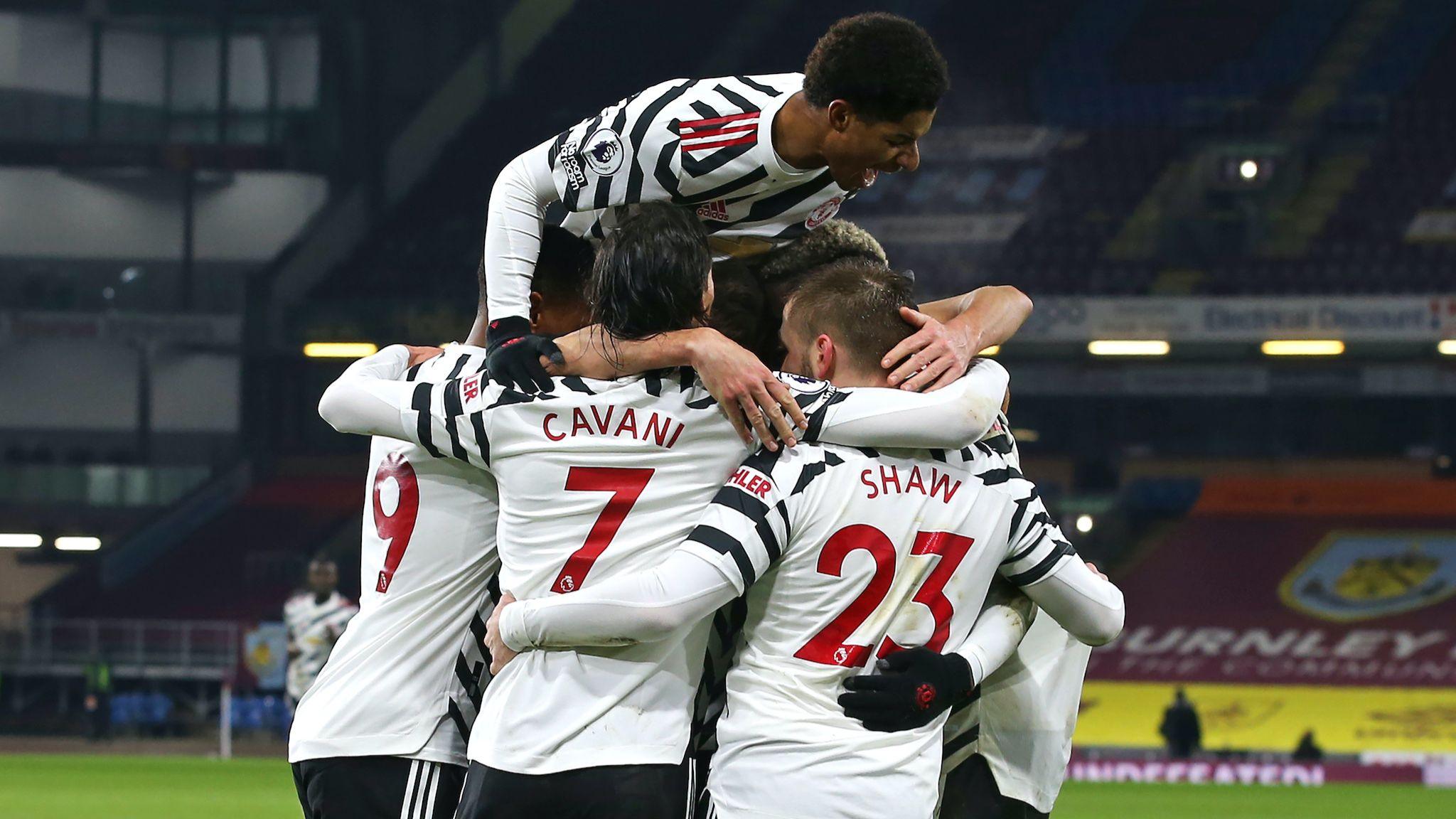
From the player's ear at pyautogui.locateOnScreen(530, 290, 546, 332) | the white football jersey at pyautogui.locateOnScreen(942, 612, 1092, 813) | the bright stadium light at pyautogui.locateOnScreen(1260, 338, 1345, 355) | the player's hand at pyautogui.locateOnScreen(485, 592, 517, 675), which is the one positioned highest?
the bright stadium light at pyautogui.locateOnScreen(1260, 338, 1345, 355)

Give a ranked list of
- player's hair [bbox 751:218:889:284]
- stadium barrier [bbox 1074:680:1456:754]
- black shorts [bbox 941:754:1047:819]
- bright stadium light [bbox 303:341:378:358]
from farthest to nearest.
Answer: bright stadium light [bbox 303:341:378:358] → stadium barrier [bbox 1074:680:1456:754] → player's hair [bbox 751:218:889:284] → black shorts [bbox 941:754:1047:819]

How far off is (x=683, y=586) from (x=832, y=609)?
0.24 metres

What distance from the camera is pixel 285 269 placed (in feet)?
65.8

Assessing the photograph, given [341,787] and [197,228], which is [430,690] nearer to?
[341,787]

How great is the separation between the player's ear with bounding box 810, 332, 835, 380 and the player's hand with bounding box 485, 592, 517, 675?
0.61 meters

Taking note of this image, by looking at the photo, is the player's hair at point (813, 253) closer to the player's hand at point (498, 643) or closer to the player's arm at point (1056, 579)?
the player's arm at point (1056, 579)

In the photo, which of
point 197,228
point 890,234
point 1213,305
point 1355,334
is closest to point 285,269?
point 197,228

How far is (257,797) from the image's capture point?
36.5ft

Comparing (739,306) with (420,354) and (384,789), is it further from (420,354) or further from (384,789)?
(384,789)

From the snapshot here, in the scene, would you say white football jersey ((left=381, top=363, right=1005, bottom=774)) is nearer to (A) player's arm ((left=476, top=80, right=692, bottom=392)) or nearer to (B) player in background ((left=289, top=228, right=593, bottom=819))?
(B) player in background ((left=289, top=228, right=593, bottom=819))

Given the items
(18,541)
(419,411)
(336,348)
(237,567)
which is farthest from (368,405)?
(18,541)

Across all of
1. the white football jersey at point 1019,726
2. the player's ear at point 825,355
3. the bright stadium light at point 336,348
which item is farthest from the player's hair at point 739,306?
the bright stadium light at point 336,348

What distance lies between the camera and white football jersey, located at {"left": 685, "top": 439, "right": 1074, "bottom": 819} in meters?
2.22

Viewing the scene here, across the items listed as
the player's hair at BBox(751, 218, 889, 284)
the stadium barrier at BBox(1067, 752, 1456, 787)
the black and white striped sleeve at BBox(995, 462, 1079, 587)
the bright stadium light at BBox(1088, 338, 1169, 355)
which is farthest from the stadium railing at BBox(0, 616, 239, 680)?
the black and white striped sleeve at BBox(995, 462, 1079, 587)
